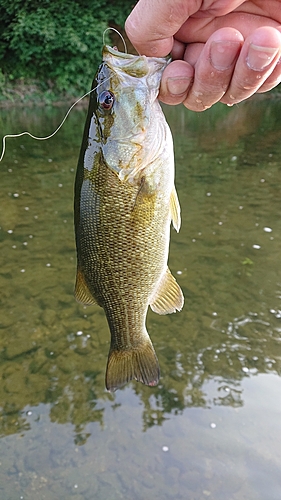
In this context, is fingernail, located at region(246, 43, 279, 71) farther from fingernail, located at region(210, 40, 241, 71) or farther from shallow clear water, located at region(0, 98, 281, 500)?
shallow clear water, located at region(0, 98, 281, 500)

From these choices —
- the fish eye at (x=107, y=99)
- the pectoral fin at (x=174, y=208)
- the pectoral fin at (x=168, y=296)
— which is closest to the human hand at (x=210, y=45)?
the fish eye at (x=107, y=99)

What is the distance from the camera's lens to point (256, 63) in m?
1.42

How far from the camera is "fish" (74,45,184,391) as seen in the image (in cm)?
171

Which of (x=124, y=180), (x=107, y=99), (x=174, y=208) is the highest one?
(x=107, y=99)

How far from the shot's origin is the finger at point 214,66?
1447 mm

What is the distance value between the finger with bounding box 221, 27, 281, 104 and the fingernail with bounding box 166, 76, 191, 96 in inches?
6.3

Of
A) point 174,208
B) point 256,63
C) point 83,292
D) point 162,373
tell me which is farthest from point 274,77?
point 162,373

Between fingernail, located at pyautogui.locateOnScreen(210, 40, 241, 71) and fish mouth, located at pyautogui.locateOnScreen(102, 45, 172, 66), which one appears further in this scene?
fish mouth, located at pyautogui.locateOnScreen(102, 45, 172, 66)

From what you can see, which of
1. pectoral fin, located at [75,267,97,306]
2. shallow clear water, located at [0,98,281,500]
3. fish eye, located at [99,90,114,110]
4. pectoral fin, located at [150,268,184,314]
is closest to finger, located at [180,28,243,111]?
fish eye, located at [99,90,114,110]

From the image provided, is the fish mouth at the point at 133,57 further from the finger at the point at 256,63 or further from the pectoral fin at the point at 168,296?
the pectoral fin at the point at 168,296

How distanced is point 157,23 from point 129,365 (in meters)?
1.46

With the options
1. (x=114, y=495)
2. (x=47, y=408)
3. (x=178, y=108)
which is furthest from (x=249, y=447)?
(x=178, y=108)

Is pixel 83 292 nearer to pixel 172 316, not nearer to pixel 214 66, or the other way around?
pixel 214 66

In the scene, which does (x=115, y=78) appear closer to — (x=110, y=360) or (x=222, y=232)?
(x=110, y=360)
